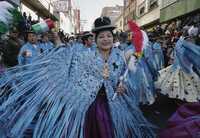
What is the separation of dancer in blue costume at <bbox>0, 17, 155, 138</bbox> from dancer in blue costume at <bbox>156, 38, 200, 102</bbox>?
231cm

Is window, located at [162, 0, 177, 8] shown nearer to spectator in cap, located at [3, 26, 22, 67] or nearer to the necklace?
spectator in cap, located at [3, 26, 22, 67]

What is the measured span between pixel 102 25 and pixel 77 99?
777 mm

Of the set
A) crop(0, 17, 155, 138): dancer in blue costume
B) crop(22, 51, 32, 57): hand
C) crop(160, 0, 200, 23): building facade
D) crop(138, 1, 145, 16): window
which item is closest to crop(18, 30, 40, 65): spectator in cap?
crop(22, 51, 32, 57): hand

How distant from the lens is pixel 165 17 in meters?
25.2

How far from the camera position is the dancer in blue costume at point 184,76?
6.26 metres

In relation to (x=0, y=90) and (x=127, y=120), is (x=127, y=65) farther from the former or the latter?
(x=0, y=90)

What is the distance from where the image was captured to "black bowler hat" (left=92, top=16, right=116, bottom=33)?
13.7ft

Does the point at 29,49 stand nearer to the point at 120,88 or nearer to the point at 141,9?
the point at 120,88

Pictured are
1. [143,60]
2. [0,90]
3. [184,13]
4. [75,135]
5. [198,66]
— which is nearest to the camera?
[75,135]

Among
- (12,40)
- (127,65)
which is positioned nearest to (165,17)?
(12,40)

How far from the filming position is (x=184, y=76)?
22.0ft

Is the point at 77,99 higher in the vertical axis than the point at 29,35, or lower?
lower

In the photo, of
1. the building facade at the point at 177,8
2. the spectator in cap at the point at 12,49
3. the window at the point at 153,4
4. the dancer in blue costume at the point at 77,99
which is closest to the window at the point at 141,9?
the window at the point at 153,4

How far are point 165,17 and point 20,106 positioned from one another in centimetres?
2205
